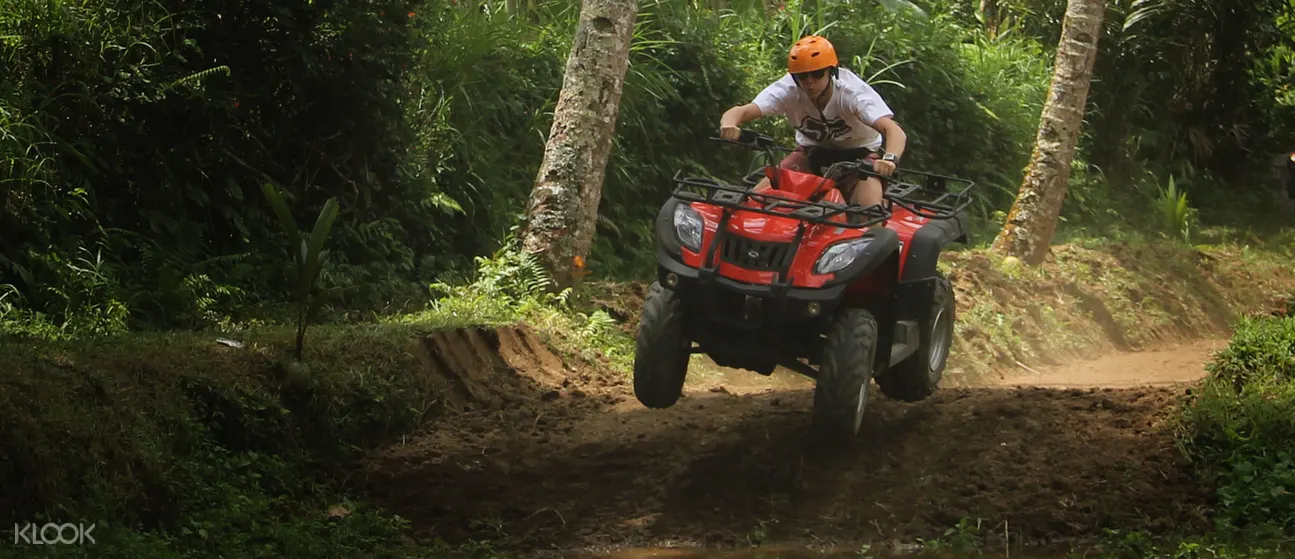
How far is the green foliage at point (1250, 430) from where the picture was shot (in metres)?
6.80

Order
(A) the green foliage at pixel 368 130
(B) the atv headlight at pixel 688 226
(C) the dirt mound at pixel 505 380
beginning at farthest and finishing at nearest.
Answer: (A) the green foliage at pixel 368 130
(C) the dirt mound at pixel 505 380
(B) the atv headlight at pixel 688 226

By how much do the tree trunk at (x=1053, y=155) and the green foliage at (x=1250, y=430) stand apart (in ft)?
19.6

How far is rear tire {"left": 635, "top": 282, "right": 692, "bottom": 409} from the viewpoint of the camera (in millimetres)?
7469

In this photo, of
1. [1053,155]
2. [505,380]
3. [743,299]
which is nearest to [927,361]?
[743,299]

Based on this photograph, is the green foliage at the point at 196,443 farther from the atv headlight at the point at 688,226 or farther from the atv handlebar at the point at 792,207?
the atv handlebar at the point at 792,207

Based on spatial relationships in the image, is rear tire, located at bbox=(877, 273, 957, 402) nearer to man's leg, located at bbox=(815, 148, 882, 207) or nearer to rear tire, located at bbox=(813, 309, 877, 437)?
man's leg, located at bbox=(815, 148, 882, 207)

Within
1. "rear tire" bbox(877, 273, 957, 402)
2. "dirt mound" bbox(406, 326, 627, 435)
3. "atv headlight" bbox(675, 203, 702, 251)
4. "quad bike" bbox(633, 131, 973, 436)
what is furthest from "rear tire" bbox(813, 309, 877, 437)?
"dirt mound" bbox(406, 326, 627, 435)

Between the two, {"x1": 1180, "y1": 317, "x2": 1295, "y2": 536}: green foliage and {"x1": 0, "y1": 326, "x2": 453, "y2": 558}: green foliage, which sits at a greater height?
{"x1": 1180, "y1": 317, "x2": 1295, "y2": 536}: green foliage

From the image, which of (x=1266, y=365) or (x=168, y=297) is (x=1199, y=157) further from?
(x=168, y=297)

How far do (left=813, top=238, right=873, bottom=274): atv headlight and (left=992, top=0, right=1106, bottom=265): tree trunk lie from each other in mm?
7414

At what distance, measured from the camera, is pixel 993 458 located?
24.6 feet

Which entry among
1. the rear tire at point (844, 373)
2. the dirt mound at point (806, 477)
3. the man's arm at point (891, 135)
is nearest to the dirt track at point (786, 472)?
the dirt mound at point (806, 477)

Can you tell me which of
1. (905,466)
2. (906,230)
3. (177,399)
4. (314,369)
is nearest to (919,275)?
(906,230)

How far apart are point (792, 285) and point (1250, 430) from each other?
2229mm
